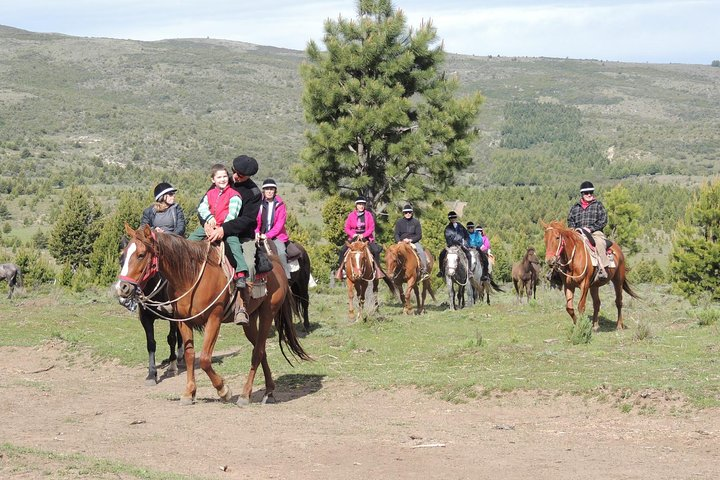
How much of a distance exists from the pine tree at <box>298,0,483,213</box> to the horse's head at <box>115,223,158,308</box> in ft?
70.6

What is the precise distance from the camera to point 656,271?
71500mm

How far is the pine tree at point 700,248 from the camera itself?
163 ft

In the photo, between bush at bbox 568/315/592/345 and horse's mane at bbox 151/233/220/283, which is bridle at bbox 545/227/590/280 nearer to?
bush at bbox 568/315/592/345

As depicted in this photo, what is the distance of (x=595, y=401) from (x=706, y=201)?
140 ft

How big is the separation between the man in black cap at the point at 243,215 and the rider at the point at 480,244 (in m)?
14.3

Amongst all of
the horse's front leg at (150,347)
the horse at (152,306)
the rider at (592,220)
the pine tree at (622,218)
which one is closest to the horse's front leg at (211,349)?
the horse at (152,306)

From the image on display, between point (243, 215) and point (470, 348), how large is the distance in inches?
209

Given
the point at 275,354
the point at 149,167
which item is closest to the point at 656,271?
the point at 275,354

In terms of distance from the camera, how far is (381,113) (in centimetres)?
3206

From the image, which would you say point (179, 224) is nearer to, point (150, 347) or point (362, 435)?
point (150, 347)

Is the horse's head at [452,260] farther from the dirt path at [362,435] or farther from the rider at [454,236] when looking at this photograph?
the dirt path at [362,435]

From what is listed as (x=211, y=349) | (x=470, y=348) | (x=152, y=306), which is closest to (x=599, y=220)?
(x=470, y=348)

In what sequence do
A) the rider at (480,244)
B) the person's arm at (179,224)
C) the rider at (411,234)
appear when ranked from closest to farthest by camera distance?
the person's arm at (179,224) < the rider at (411,234) < the rider at (480,244)

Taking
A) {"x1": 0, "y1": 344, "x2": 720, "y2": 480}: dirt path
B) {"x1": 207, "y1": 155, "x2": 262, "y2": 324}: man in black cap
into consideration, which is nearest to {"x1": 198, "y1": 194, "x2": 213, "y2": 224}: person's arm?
{"x1": 207, "y1": 155, "x2": 262, "y2": 324}: man in black cap
